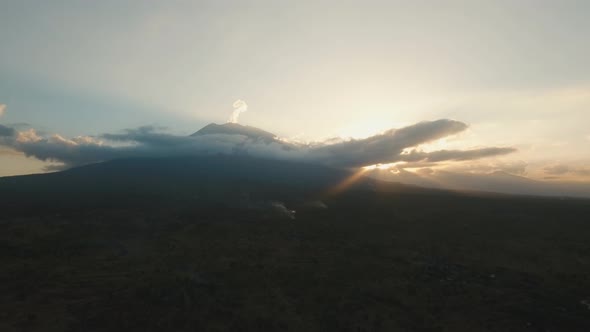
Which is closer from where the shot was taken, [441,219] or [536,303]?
[536,303]

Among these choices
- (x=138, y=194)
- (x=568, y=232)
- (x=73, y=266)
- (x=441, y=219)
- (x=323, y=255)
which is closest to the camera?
(x=73, y=266)

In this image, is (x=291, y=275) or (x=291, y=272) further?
(x=291, y=272)

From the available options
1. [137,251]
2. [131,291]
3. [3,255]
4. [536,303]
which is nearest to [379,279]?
[536,303]

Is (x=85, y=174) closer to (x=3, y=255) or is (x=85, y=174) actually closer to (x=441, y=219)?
(x=3, y=255)

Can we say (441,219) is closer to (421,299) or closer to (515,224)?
(515,224)

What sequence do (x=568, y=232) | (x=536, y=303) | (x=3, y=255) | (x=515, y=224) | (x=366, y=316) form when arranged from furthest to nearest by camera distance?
1. (x=515, y=224)
2. (x=568, y=232)
3. (x=3, y=255)
4. (x=536, y=303)
5. (x=366, y=316)

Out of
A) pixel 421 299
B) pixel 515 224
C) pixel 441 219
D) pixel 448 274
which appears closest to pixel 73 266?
pixel 421 299
